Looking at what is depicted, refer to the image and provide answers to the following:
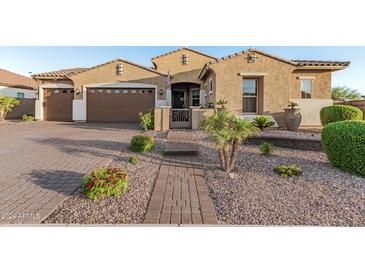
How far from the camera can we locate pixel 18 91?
92.1 feet

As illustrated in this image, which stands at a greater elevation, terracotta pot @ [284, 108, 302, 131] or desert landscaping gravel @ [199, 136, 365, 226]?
terracotta pot @ [284, 108, 302, 131]

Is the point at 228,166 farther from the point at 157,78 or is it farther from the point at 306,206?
the point at 157,78

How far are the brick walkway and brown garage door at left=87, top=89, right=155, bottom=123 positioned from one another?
13.6 metres

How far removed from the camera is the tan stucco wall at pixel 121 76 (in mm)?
19312

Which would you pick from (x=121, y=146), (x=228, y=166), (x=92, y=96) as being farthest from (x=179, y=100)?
(x=228, y=166)

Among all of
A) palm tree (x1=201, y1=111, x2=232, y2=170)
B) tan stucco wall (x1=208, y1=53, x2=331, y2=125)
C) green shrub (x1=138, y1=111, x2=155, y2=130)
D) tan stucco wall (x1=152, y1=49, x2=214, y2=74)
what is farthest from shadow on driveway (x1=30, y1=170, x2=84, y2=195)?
tan stucco wall (x1=152, y1=49, x2=214, y2=74)

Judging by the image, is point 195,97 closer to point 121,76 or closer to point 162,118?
point 121,76

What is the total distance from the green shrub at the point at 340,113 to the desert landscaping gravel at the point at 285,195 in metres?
6.11

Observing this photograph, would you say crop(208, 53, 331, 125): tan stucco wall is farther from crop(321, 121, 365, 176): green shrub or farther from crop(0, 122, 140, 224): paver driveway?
crop(321, 121, 365, 176): green shrub

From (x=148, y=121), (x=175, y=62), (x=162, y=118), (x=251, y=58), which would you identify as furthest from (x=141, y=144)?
(x=175, y=62)

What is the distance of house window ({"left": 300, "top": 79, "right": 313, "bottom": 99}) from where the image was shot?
15438mm

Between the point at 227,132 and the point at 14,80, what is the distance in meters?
32.7

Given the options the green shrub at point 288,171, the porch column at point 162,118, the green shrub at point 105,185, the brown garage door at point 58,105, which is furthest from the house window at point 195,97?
the green shrub at point 105,185

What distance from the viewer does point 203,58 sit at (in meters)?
22.3
